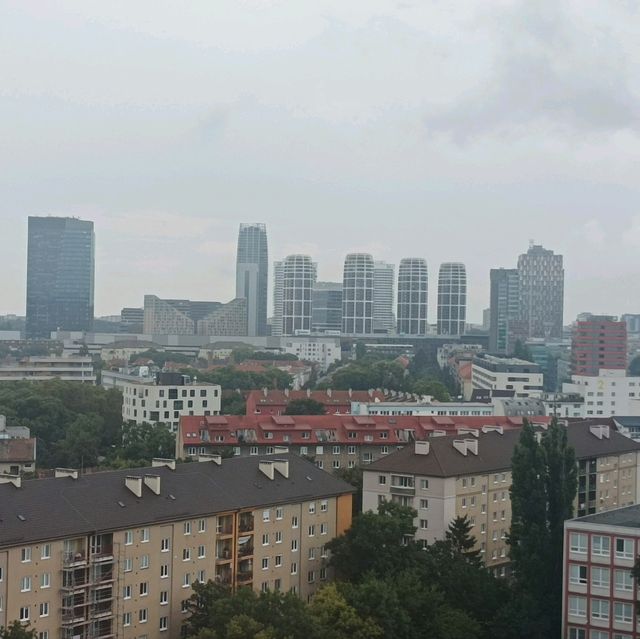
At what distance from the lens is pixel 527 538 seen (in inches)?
1254

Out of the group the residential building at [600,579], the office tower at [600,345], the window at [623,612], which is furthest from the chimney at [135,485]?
the office tower at [600,345]

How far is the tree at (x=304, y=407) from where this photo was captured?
2633 inches

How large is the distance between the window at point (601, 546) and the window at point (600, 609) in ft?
3.80

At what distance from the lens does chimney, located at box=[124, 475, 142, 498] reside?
2951cm

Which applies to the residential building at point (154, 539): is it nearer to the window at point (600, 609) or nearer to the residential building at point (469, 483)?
the residential building at point (469, 483)

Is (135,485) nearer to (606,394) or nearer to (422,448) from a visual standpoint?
(422,448)

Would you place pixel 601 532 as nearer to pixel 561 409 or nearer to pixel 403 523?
pixel 403 523

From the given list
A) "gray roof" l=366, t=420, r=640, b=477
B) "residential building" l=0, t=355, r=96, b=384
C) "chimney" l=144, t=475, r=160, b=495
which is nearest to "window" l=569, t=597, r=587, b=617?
"gray roof" l=366, t=420, r=640, b=477

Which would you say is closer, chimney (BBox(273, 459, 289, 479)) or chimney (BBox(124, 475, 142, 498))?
chimney (BBox(124, 475, 142, 498))

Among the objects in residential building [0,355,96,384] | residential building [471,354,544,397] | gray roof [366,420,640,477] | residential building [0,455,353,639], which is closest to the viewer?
residential building [0,455,353,639]

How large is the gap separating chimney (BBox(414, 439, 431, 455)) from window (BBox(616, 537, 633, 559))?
1028cm

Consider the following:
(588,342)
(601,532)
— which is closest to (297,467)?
(601,532)

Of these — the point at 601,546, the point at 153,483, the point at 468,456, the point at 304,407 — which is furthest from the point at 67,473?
the point at 304,407

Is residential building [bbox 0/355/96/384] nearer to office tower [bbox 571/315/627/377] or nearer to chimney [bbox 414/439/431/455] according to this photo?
office tower [bbox 571/315/627/377]
